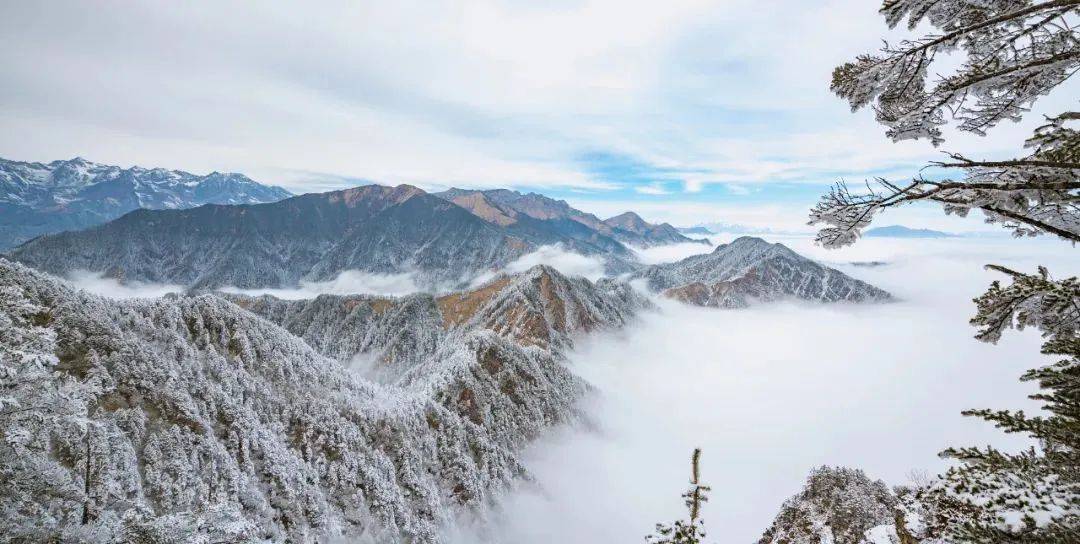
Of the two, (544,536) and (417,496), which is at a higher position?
(417,496)

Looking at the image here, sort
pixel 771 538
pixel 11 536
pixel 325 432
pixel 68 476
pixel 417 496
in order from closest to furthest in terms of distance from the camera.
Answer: pixel 11 536, pixel 68 476, pixel 771 538, pixel 325 432, pixel 417 496

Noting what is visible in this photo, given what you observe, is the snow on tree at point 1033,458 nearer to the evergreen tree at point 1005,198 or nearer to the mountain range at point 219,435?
the evergreen tree at point 1005,198

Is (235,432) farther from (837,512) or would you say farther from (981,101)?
(981,101)

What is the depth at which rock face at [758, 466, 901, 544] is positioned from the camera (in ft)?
147

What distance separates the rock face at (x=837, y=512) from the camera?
44950mm

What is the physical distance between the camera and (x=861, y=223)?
7.77 m

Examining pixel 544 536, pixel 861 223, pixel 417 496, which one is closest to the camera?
pixel 861 223

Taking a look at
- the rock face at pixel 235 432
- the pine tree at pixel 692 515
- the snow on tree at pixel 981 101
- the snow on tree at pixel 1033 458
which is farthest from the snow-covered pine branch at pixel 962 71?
the rock face at pixel 235 432

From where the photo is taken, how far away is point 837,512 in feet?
163

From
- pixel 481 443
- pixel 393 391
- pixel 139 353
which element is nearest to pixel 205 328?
pixel 139 353

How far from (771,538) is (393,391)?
330ft

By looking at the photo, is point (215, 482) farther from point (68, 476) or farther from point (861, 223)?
point (861, 223)

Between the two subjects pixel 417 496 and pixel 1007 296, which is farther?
pixel 417 496

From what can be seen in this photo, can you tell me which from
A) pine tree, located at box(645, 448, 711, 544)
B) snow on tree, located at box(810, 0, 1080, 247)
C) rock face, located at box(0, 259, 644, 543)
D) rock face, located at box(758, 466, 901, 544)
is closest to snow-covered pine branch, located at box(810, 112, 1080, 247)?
snow on tree, located at box(810, 0, 1080, 247)
